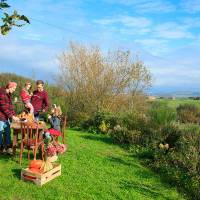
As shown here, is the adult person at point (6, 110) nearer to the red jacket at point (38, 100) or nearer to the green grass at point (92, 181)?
the green grass at point (92, 181)

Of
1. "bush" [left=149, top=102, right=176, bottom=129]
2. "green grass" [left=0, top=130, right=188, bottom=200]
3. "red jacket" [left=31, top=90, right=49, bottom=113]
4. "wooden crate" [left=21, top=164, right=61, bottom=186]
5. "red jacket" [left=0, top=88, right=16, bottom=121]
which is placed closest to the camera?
"green grass" [left=0, top=130, right=188, bottom=200]

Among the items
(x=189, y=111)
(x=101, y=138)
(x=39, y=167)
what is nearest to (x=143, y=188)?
(x=39, y=167)

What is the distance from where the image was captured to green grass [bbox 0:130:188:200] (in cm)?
719

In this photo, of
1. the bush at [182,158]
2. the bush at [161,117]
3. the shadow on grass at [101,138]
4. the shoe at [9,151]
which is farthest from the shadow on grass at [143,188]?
the shadow on grass at [101,138]

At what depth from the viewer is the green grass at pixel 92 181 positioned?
23.6ft

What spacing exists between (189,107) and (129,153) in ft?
100

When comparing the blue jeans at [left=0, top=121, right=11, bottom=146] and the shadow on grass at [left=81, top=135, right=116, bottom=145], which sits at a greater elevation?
the blue jeans at [left=0, top=121, right=11, bottom=146]

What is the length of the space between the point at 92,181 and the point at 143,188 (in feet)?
3.72

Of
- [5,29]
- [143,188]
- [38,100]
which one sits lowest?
[143,188]

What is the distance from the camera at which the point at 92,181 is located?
8.23 m

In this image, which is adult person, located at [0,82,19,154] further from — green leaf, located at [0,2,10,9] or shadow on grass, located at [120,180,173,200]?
green leaf, located at [0,2,10,9]

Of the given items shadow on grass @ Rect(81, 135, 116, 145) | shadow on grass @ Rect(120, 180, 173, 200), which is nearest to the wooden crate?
shadow on grass @ Rect(120, 180, 173, 200)

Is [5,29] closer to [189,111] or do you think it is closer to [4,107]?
[4,107]

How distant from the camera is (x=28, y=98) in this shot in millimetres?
10359
